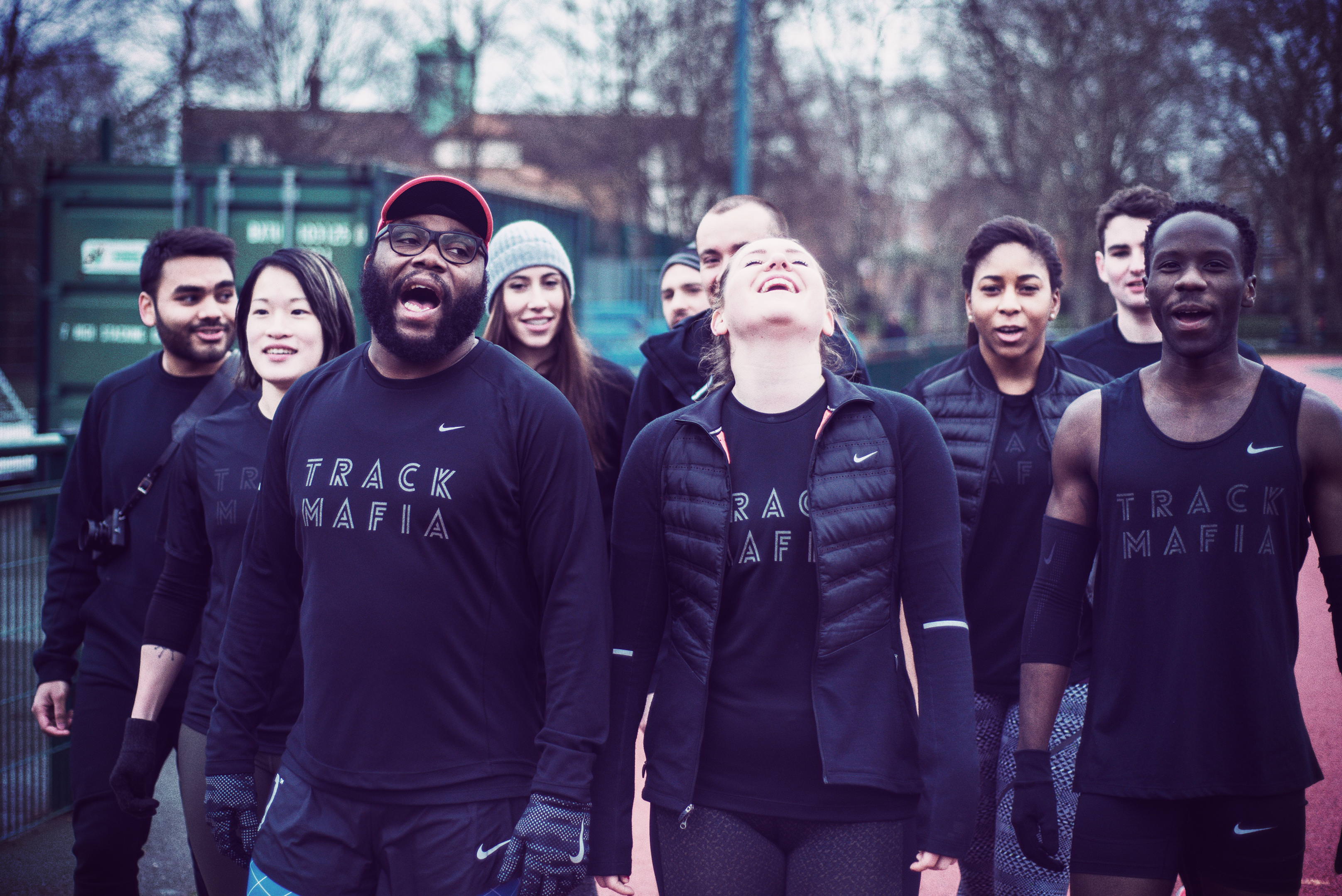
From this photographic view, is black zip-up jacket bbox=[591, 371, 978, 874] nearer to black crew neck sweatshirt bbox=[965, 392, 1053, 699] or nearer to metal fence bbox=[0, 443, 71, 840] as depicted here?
black crew neck sweatshirt bbox=[965, 392, 1053, 699]

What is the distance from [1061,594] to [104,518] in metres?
3.06

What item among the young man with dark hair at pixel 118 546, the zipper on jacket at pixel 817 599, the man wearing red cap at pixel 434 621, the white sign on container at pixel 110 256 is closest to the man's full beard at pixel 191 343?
the young man with dark hair at pixel 118 546

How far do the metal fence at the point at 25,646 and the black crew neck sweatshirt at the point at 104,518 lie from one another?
38.2 inches

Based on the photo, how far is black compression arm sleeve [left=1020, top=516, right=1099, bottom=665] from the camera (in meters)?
2.96

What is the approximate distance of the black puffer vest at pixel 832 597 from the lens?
2.44 meters

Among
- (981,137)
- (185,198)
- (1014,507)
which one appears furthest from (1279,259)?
(1014,507)

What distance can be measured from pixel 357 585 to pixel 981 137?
90.4 feet

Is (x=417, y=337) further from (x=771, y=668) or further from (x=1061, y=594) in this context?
(x=1061, y=594)

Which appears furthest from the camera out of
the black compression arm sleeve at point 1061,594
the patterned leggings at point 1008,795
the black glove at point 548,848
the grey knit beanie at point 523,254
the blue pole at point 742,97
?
the blue pole at point 742,97

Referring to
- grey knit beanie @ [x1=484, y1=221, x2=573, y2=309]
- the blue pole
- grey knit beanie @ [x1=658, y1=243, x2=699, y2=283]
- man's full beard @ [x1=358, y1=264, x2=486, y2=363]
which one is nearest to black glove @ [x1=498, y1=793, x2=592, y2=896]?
man's full beard @ [x1=358, y1=264, x2=486, y2=363]

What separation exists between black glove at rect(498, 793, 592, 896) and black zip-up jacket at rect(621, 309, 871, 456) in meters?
1.75

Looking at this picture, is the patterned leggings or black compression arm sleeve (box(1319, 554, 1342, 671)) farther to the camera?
the patterned leggings

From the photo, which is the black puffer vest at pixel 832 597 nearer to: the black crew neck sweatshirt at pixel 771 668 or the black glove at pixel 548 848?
the black crew neck sweatshirt at pixel 771 668

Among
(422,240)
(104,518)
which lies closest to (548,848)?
(422,240)
